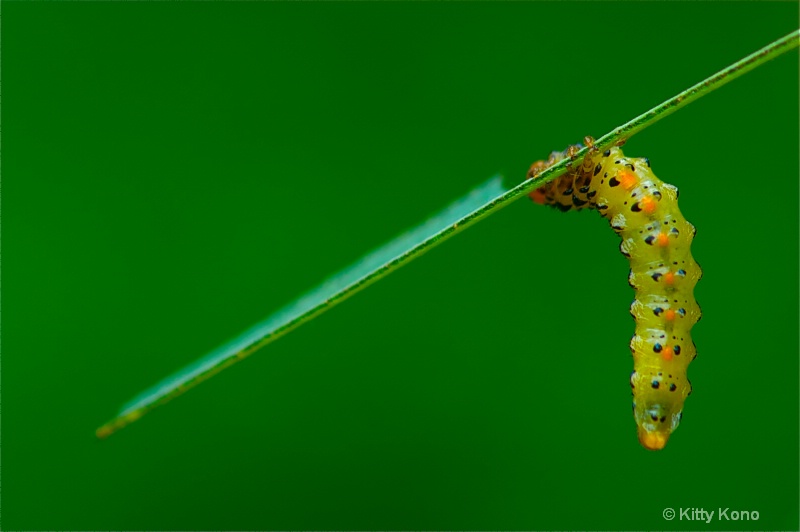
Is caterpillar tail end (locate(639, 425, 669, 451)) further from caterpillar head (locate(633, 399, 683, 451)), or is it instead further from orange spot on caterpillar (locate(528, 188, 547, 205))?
orange spot on caterpillar (locate(528, 188, 547, 205))

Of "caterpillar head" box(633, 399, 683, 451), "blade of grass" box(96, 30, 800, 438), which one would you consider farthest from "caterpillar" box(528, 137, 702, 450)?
"blade of grass" box(96, 30, 800, 438)

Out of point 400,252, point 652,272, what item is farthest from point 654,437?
point 400,252

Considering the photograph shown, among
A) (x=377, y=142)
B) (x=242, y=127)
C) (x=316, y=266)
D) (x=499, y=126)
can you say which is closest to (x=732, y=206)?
(x=499, y=126)

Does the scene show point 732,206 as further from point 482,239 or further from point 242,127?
point 242,127

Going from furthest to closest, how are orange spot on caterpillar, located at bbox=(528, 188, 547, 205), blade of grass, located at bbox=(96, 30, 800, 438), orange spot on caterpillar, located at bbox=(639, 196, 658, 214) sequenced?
orange spot on caterpillar, located at bbox=(528, 188, 547, 205)
orange spot on caterpillar, located at bbox=(639, 196, 658, 214)
blade of grass, located at bbox=(96, 30, 800, 438)

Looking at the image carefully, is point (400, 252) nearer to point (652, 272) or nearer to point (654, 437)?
point (652, 272)

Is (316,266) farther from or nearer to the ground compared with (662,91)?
nearer to the ground
